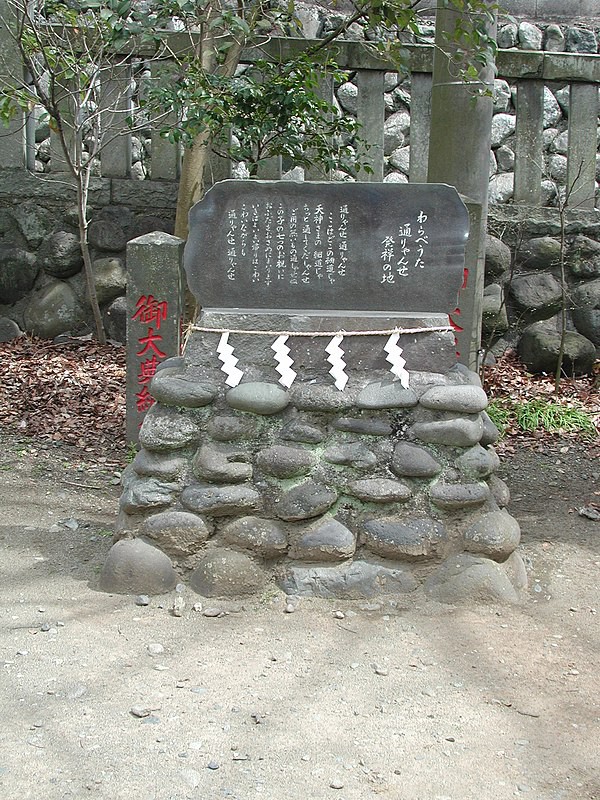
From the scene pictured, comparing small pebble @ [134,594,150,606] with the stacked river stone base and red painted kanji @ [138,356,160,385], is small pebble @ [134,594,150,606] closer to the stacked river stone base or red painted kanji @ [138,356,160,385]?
the stacked river stone base

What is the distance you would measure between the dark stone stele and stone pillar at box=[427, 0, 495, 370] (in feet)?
5.69

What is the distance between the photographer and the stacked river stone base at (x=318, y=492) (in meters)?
3.86

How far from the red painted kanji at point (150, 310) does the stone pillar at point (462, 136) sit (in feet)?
6.20

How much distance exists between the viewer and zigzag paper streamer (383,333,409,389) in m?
3.91

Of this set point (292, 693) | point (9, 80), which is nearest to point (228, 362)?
point (292, 693)

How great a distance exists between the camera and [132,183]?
7496mm

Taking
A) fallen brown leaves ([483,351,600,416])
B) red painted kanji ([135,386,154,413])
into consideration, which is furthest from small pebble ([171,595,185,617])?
fallen brown leaves ([483,351,600,416])

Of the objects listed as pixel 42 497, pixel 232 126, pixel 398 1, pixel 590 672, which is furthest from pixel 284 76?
pixel 590 672

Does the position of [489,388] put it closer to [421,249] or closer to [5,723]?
[421,249]

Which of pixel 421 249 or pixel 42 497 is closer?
pixel 421 249

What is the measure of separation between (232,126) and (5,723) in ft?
14.9

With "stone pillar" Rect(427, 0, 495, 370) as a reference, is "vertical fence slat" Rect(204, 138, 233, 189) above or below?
below

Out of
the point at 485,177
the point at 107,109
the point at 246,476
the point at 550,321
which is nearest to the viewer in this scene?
the point at 246,476

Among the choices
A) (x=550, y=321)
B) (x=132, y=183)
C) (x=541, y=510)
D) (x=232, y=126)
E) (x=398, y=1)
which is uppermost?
(x=398, y=1)
